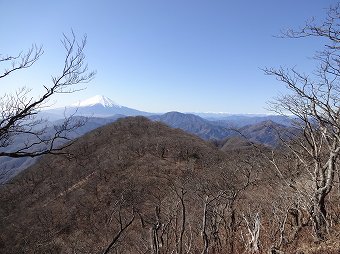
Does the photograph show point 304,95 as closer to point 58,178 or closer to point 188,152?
point 188,152

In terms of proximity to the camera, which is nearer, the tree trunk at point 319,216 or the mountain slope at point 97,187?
the tree trunk at point 319,216

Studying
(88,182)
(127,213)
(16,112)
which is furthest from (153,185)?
(16,112)

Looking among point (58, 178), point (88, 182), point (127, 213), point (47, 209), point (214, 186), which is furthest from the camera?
point (58, 178)

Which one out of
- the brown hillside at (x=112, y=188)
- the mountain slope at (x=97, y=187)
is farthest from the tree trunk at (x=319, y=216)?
the mountain slope at (x=97, y=187)

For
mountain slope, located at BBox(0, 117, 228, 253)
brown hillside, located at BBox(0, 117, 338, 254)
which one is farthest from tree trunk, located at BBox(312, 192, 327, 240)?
mountain slope, located at BBox(0, 117, 228, 253)

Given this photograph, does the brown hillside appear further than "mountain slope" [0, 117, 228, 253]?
No

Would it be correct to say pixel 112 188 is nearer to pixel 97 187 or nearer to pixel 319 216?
pixel 97 187

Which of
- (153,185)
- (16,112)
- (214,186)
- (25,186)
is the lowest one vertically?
(25,186)

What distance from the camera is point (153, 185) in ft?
255

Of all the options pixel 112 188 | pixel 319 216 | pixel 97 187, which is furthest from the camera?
pixel 97 187

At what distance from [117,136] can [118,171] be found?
31534 millimetres

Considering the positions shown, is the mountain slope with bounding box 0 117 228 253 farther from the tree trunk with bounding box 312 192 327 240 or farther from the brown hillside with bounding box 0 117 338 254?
the tree trunk with bounding box 312 192 327 240

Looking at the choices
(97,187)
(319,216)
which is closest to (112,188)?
(97,187)

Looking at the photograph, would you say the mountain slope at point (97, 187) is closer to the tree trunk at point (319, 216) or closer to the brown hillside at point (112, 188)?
the brown hillside at point (112, 188)
